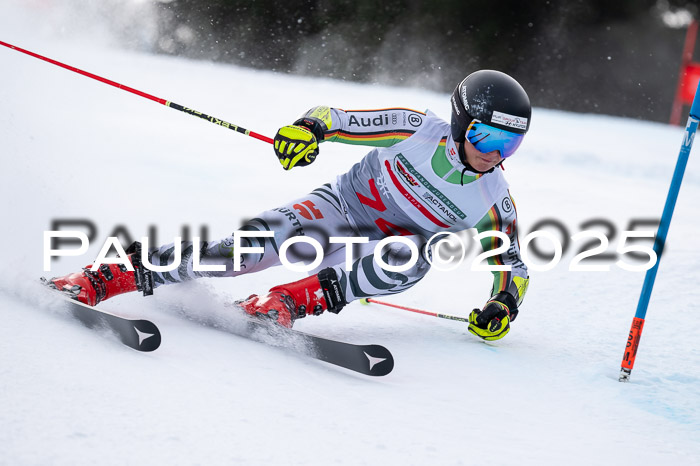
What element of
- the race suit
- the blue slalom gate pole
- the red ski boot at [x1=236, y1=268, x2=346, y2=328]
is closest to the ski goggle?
the race suit

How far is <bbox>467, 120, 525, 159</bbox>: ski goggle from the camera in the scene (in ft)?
8.07

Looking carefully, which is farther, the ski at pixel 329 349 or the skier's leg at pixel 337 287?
the skier's leg at pixel 337 287

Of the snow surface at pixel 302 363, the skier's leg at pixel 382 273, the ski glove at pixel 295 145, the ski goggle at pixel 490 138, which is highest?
the ski goggle at pixel 490 138

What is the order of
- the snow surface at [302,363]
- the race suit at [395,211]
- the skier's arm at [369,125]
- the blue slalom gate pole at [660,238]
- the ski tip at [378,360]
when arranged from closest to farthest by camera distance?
the snow surface at [302,363]
the ski tip at [378,360]
the blue slalom gate pole at [660,238]
the race suit at [395,211]
the skier's arm at [369,125]

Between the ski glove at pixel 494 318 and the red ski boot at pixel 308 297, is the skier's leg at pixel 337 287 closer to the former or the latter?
the red ski boot at pixel 308 297

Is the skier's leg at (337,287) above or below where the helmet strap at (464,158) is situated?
below

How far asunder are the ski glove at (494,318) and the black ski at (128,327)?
121 centimetres

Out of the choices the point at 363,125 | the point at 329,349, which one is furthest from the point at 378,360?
the point at 363,125

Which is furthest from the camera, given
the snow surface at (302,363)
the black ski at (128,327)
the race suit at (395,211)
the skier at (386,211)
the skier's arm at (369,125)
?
the skier's arm at (369,125)

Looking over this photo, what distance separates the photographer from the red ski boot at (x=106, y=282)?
97.8 inches

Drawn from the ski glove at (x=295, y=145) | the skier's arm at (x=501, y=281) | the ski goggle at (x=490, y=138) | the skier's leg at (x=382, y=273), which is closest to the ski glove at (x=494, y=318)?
the skier's arm at (x=501, y=281)

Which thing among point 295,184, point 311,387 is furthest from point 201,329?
point 295,184

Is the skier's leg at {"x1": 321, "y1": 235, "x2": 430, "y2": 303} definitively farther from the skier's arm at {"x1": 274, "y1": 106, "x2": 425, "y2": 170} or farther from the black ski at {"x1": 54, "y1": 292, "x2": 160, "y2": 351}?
the black ski at {"x1": 54, "y1": 292, "x2": 160, "y2": 351}

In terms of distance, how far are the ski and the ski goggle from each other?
807 millimetres
